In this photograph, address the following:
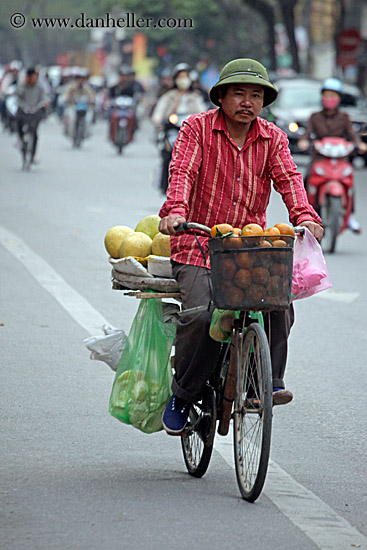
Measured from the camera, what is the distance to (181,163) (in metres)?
4.70

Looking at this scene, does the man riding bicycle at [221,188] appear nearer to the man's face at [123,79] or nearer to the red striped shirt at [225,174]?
the red striped shirt at [225,174]

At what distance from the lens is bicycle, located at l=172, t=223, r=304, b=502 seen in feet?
13.9

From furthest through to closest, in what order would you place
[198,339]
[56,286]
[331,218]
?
[331,218] → [56,286] → [198,339]

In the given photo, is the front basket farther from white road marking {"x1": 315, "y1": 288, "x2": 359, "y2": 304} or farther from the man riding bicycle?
white road marking {"x1": 315, "y1": 288, "x2": 359, "y2": 304}

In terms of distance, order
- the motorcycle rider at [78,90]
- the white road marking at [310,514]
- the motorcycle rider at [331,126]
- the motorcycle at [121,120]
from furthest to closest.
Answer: the motorcycle rider at [78,90]
the motorcycle at [121,120]
the motorcycle rider at [331,126]
the white road marking at [310,514]

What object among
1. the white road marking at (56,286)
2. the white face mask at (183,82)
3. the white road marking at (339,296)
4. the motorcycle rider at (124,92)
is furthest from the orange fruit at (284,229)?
the motorcycle rider at (124,92)

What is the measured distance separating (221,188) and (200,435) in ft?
3.40

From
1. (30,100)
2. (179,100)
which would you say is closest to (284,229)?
(179,100)

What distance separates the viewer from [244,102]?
472 centimetres

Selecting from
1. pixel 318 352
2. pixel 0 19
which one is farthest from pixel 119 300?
pixel 0 19

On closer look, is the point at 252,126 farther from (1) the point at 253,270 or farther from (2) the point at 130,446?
(2) the point at 130,446

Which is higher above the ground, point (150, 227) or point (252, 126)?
point (252, 126)

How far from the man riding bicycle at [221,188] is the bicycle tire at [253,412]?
0.15m

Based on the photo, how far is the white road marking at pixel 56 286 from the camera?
8320 millimetres
